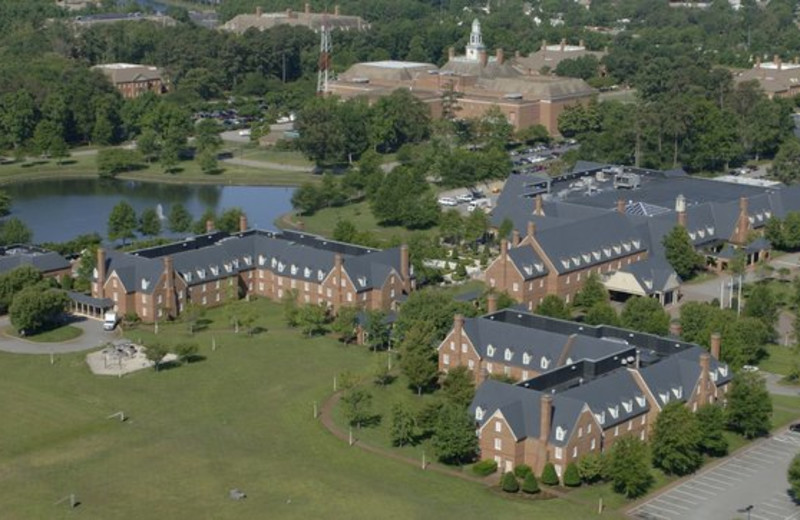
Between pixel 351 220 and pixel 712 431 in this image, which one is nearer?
pixel 712 431

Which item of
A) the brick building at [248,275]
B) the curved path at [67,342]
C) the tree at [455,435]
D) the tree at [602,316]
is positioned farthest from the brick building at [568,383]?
the curved path at [67,342]

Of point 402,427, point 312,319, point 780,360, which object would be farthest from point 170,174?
point 402,427

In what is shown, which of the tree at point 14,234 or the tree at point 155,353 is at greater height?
the tree at point 14,234

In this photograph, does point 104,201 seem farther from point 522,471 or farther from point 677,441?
point 677,441

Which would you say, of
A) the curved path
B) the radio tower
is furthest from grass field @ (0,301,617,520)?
the radio tower

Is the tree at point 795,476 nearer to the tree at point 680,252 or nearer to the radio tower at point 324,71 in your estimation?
the tree at point 680,252

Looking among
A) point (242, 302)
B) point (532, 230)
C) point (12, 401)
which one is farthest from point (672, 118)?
point (12, 401)

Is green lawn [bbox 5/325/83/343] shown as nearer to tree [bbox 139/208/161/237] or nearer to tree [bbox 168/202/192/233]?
tree [bbox 139/208/161/237]
